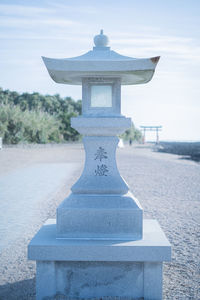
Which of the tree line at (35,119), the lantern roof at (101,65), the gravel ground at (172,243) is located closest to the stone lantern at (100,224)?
the lantern roof at (101,65)

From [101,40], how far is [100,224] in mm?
2272

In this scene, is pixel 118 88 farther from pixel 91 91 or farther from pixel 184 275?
pixel 184 275

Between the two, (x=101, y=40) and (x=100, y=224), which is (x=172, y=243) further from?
(x=101, y=40)

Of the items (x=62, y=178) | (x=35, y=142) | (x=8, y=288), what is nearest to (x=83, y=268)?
(x=8, y=288)

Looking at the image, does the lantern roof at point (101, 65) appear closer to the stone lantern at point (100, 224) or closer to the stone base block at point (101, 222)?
the stone lantern at point (100, 224)

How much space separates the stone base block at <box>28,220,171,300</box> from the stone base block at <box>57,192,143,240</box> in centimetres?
12

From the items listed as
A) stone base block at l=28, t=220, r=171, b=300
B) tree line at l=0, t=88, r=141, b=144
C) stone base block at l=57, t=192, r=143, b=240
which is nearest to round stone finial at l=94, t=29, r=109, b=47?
stone base block at l=57, t=192, r=143, b=240

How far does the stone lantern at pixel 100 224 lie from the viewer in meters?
3.26

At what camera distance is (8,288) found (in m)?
3.60

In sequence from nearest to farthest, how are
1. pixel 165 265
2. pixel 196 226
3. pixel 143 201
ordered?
1. pixel 165 265
2. pixel 196 226
3. pixel 143 201

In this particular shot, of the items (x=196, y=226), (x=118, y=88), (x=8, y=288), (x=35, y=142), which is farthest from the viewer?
(x=35, y=142)

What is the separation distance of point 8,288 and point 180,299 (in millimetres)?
1997

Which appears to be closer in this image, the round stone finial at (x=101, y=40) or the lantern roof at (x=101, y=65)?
the lantern roof at (x=101, y=65)

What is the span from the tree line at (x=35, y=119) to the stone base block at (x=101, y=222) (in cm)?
3226
